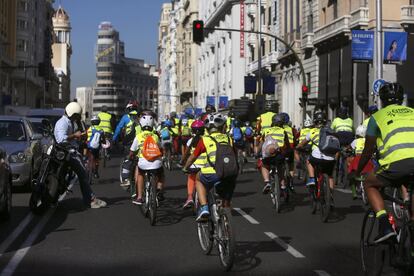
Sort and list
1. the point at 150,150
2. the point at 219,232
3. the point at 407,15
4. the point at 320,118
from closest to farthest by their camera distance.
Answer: the point at 219,232 → the point at 150,150 → the point at 320,118 → the point at 407,15

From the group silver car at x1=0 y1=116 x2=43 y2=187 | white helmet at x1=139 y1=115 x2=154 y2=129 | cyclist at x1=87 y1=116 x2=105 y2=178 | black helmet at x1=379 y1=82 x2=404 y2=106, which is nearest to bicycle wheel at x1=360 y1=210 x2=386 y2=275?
black helmet at x1=379 y1=82 x2=404 y2=106

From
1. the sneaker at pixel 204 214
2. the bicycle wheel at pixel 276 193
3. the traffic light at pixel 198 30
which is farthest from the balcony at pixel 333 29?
the sneaker at pixel 204 214

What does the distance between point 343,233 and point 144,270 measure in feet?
→ 11.7

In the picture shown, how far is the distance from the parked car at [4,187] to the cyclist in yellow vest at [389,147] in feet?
18.4

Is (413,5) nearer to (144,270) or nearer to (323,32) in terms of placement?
(323,32)

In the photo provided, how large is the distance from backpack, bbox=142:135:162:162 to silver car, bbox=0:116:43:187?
11.6 ft

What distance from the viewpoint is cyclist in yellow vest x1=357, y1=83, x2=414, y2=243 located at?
5660 mm

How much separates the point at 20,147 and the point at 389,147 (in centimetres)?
965

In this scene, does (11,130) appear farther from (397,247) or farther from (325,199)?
(397,247)

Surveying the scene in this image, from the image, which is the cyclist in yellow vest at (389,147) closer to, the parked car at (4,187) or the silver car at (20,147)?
the parked car at (4,187)

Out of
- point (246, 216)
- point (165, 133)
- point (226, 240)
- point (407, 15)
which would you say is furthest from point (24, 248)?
point (407, 15)

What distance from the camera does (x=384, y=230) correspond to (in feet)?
18.6

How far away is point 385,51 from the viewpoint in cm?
2648

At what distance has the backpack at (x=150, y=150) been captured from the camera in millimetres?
10680
